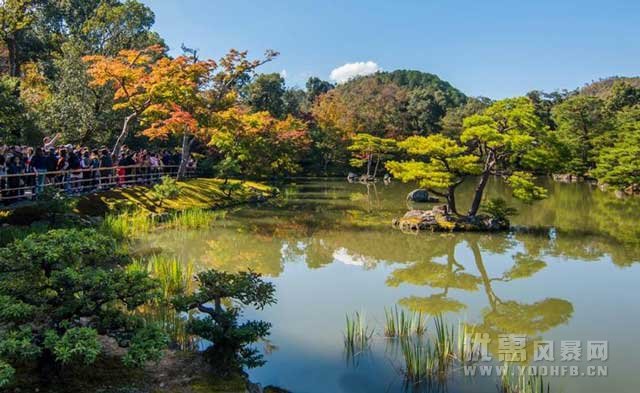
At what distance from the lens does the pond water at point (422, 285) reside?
5.13m

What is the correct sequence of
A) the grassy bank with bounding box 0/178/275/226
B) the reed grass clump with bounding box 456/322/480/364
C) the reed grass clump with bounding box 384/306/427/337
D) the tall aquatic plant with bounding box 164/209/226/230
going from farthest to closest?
the tall aquatic plant with bounding box 164/209/226/230 < the grassy bank with bounding box 0/178/275/226 < the reed grass clump with bounding box 384/306/427/337 < the reed grass clump with bounding box 456/322/480/364

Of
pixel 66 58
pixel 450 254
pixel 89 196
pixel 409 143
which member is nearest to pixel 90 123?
pixel 66 58

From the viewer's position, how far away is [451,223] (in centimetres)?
1373

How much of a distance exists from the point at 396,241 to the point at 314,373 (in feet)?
25.4

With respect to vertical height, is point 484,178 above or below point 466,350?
above

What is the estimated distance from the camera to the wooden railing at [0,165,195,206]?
10.6 m

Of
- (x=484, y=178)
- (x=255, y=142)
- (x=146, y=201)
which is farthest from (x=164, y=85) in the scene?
(x=484, y=178)

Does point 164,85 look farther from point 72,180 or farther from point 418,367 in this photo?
point 418,367

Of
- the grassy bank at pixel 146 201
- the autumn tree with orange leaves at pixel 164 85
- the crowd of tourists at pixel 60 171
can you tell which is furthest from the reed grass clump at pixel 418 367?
the autumn tree with orange leaves at pixel 164 85

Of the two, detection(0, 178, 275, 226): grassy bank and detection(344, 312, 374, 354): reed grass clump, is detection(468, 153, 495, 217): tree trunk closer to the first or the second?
detection(344, 312, 374, 354): reed grass clump

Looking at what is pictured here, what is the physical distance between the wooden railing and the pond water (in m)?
2.92

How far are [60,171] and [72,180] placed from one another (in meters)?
1.36

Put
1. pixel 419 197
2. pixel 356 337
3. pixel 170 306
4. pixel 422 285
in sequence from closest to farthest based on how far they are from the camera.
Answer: pixel 356 337 < pixel 170 306 < pixel 422 285 < pixel 419 197

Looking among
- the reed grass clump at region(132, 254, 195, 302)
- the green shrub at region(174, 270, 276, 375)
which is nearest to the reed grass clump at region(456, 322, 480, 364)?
the green shrub at region(174, 270, 276, 375)
